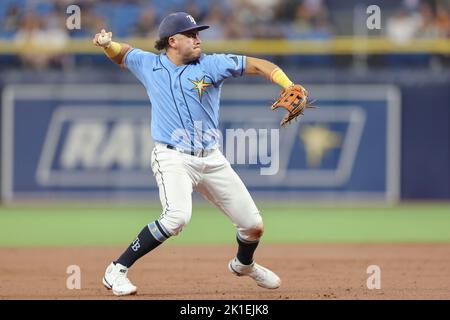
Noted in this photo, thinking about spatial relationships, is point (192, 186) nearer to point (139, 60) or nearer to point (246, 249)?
point (246, 249)

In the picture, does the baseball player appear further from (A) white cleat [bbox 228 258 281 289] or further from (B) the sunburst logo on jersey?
(A) white cleat [bbox 228 258 281 289]

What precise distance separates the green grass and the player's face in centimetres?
448

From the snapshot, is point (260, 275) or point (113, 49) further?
point (260, 275)

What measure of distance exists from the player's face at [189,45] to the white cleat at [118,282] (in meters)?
1.57

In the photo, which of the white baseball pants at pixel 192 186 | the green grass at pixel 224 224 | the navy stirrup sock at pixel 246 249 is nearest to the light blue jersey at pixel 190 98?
the white baseball pants at pixel 192 186

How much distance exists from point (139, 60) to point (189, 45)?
432mm

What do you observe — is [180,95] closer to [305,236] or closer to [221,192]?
[221,192]

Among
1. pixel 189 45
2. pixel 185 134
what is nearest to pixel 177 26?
pixel 189 45

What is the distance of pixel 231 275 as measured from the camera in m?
8.43

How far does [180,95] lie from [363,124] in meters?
9.64

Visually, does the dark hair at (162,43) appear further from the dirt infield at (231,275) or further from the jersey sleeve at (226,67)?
the dirt infield at (231,275)

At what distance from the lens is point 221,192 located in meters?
7.07

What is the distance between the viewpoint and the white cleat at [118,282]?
6.89 meters

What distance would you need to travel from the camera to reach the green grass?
38.7ft
